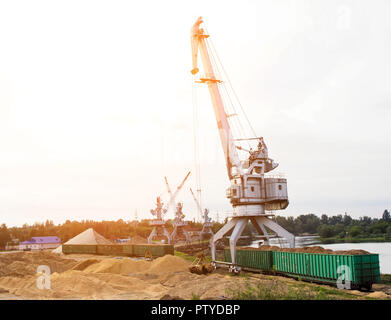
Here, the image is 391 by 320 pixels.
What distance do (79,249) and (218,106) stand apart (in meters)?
44.4

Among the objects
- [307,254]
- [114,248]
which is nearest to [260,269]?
[307,254]

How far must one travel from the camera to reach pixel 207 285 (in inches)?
779

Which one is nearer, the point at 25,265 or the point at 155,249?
the point at 25,265

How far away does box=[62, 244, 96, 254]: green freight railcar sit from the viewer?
198 ft

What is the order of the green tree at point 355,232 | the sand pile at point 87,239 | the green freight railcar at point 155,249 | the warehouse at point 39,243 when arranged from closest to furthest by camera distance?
1. the green freight railcar at point 155,249
2. the sand pile at point 87,239
3. the warehouse at point 39,243
4. the green tree at point 355,232

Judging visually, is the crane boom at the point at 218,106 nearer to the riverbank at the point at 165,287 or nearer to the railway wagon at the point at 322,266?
the railway wagon at the point at 322,266

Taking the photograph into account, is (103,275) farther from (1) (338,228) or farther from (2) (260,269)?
(1) (338,228)

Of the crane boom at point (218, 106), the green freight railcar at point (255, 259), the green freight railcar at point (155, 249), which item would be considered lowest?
the green freight railcar at point (155, 249)

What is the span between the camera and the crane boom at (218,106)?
108 ft

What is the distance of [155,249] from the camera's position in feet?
147

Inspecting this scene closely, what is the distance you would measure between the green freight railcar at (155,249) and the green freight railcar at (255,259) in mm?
14888

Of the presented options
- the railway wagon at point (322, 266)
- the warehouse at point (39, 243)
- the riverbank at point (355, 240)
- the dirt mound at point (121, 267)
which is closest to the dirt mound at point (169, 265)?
the dirt mound at point (121, 267)

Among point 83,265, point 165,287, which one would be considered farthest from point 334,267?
point 83,265

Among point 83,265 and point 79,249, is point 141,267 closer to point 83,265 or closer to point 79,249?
point 83,265
